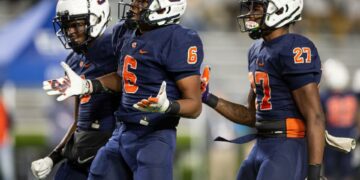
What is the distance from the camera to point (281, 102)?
4855 mm

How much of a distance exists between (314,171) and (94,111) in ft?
4.41

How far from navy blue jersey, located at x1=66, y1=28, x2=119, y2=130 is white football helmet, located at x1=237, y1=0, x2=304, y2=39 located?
0.82 metres

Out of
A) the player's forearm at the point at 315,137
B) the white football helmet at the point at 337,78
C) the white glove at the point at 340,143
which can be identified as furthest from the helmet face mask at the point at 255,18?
the white football helmet at the point at 337,78

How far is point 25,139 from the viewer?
35.8 feet

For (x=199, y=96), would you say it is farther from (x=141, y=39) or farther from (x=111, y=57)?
(x=111, y=57)

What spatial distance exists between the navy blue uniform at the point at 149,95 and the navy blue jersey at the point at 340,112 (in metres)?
4.85

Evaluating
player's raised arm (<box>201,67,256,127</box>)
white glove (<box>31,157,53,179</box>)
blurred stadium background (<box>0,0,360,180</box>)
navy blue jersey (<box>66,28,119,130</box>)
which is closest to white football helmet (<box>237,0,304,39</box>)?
player's raised arm (<box>201,67,256,127</box>)

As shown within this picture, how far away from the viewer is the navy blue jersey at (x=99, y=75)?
530cm

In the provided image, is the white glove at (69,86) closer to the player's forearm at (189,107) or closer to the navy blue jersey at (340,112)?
the player's forearm at (189,107)

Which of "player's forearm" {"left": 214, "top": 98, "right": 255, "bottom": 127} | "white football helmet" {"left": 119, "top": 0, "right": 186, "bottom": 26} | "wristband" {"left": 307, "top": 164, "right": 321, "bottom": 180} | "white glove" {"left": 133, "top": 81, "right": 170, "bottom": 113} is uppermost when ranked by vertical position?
"white football helmet" {"left": 119, "top": 0, "right": 186, "bottom": 26}

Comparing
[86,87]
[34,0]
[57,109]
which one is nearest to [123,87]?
[86,87]

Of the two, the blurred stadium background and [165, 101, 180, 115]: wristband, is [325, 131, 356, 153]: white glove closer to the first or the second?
[165, 101, 180, 115]: wristband

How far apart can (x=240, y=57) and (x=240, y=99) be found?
1285 mm

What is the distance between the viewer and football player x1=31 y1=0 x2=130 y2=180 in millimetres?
5266
